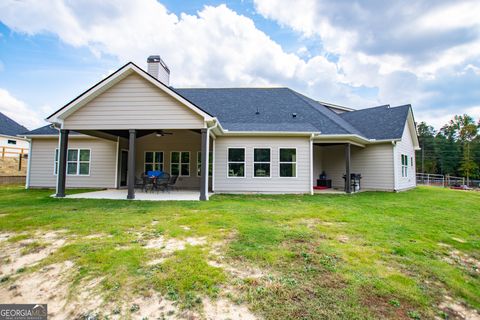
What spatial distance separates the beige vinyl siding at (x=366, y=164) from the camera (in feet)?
39.3

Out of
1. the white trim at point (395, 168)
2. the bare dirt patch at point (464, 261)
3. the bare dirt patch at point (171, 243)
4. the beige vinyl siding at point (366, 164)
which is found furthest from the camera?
the beige vinyl siding at point (366, 164)

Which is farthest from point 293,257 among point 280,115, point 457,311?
point 280,115

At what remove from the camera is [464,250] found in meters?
3.77

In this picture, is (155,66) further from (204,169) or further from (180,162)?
(204,169)

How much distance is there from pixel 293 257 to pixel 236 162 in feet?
24.6

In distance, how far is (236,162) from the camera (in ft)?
34.6

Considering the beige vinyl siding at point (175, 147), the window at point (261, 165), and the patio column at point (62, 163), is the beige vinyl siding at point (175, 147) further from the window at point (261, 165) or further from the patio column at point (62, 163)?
the patio column at point (62, 163)

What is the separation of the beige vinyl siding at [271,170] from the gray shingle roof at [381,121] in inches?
194

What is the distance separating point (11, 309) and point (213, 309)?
2.01 metres

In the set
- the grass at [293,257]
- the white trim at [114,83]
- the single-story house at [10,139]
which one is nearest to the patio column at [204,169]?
the white trim at [114,83]

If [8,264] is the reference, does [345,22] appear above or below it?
above

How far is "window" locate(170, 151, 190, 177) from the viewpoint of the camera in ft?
41.2

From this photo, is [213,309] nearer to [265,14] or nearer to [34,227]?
[34,227]

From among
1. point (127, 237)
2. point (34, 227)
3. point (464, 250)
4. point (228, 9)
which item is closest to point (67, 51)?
point (228, 9)
